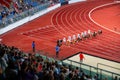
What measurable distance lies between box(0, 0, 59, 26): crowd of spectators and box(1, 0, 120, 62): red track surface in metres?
1.22

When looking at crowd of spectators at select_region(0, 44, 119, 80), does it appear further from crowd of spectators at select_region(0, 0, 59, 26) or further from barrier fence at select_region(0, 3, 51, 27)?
crowd of spectators at select_region(0, 0, 59, 26)

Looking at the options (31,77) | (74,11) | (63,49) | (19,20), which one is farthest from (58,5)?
(31,77)

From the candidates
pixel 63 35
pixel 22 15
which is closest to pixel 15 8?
pixel 22 15

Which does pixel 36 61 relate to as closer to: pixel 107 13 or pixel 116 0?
pixel 107 13

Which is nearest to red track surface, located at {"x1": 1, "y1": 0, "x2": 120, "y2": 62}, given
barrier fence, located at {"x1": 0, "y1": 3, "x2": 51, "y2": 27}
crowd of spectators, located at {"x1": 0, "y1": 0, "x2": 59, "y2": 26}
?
barrier fence, located at {"x1": 0, "y1": 3, "x2": 51, "y2": 27}

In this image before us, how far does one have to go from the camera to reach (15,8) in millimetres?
27625

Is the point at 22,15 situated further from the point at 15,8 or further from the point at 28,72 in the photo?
the point at 28,72

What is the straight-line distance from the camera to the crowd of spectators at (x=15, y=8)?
24953mm

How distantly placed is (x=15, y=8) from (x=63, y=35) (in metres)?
7.04

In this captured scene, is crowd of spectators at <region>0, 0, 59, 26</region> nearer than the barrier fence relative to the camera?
No

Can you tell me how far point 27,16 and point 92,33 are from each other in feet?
27.0

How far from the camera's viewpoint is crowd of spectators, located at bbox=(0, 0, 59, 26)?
81.9ft

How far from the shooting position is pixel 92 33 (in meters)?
22.8

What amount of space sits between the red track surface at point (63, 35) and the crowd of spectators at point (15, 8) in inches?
47.9
